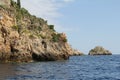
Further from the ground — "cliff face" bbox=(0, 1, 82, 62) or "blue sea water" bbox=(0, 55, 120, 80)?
"cliff face" bbox=(0, 1, 82, 62)

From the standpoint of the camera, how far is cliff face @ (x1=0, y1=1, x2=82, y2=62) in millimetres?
85637

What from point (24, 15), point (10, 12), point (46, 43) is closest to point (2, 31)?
point (10, 12)

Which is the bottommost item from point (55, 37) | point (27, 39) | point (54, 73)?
point (54, 73)

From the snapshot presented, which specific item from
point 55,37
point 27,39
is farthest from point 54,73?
point 55,37

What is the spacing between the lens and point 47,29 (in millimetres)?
118250

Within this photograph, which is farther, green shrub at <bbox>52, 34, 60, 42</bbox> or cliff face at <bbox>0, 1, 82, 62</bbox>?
green shrub at <bbox>52, 34, 60, 42</bbox>

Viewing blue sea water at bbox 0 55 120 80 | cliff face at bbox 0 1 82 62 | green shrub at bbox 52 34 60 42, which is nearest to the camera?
blue sea water at bbox 0 55 120 80

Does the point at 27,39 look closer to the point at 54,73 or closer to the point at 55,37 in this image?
the point at 55,37

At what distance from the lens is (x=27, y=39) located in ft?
302

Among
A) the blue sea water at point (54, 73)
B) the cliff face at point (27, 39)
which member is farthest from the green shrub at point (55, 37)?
the blue sea water at point (54, 73)

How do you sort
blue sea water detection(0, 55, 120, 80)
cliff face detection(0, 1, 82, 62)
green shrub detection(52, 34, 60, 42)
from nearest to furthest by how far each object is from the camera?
blue sea water detection(0, 55, 120, 80)
cliff face detection(0, 1, 82, 62)
green shrub detection(52, 34, 60, 42)

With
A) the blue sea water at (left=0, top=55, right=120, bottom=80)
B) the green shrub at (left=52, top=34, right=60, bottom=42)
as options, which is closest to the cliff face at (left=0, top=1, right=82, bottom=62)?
the green shrub at (left=52, top=34, right=60, bottom=42)

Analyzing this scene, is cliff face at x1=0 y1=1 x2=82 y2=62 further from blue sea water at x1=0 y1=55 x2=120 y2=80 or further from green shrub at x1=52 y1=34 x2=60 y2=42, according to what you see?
blue sea water at x1=0 y1=55 x2=120 y2=80

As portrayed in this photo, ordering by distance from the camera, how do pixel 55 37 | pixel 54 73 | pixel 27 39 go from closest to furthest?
pixel 54 73
pixel 27 39
pixel 55 37
